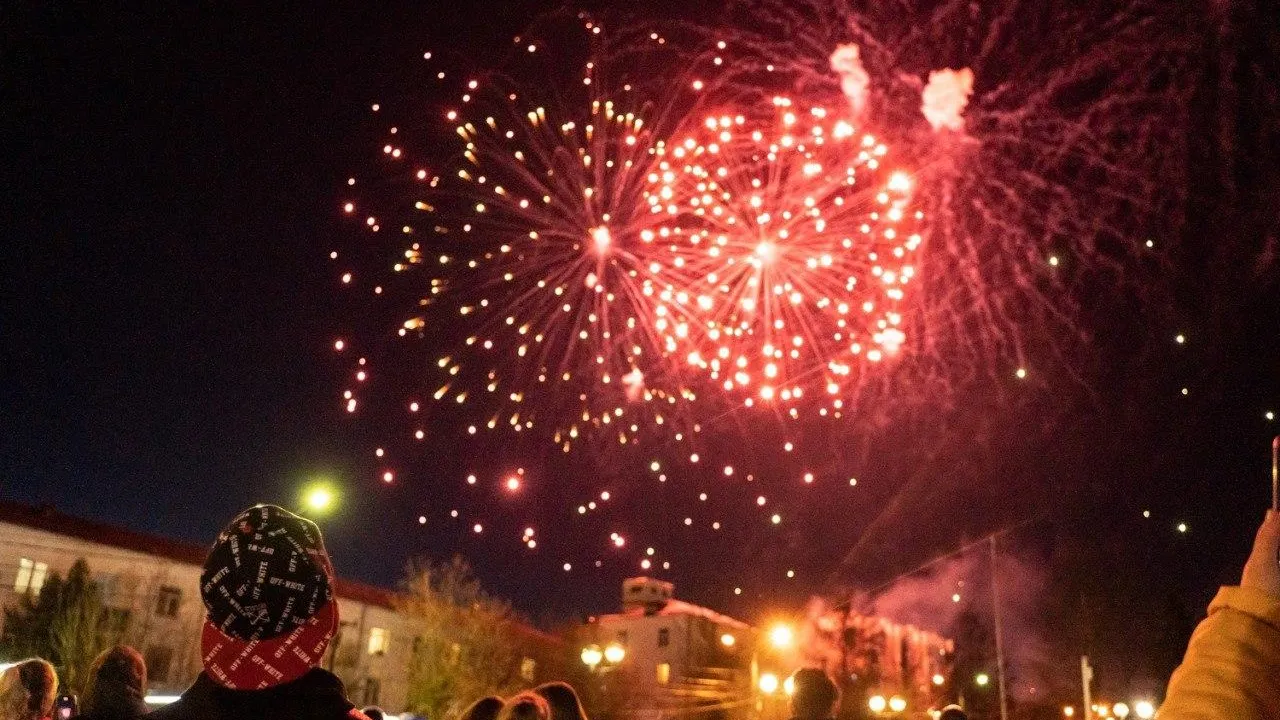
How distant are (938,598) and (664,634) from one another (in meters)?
15.7

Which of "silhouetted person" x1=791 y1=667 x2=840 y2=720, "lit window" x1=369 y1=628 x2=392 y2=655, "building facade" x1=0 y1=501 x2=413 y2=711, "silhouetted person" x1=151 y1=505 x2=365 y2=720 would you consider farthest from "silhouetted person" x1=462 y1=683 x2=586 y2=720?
"lit window" x1=369 y1=628 x2=392 y2=655

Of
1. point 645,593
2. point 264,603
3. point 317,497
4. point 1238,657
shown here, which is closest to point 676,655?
point 645,593

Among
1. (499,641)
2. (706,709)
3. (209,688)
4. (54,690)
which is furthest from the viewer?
(706,709)

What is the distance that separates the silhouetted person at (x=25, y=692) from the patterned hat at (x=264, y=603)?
11.2ft

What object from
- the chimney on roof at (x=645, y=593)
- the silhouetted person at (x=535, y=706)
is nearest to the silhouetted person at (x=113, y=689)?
the silhouetted person at (x=535, y=706)

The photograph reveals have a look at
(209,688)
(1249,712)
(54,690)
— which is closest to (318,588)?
(209,688)

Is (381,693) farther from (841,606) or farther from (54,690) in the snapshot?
(54,690)

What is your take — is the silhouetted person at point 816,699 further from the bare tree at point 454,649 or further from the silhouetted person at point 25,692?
the bare tree at point 454,649

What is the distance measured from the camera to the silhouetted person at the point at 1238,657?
1.47 metres

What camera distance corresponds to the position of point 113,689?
13.7 ft

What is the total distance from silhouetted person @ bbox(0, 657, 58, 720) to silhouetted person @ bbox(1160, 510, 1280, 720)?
518 centimetres

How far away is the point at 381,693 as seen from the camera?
46.5 metres

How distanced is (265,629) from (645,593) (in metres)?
57.6

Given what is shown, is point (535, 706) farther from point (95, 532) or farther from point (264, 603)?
point (95, 532)
